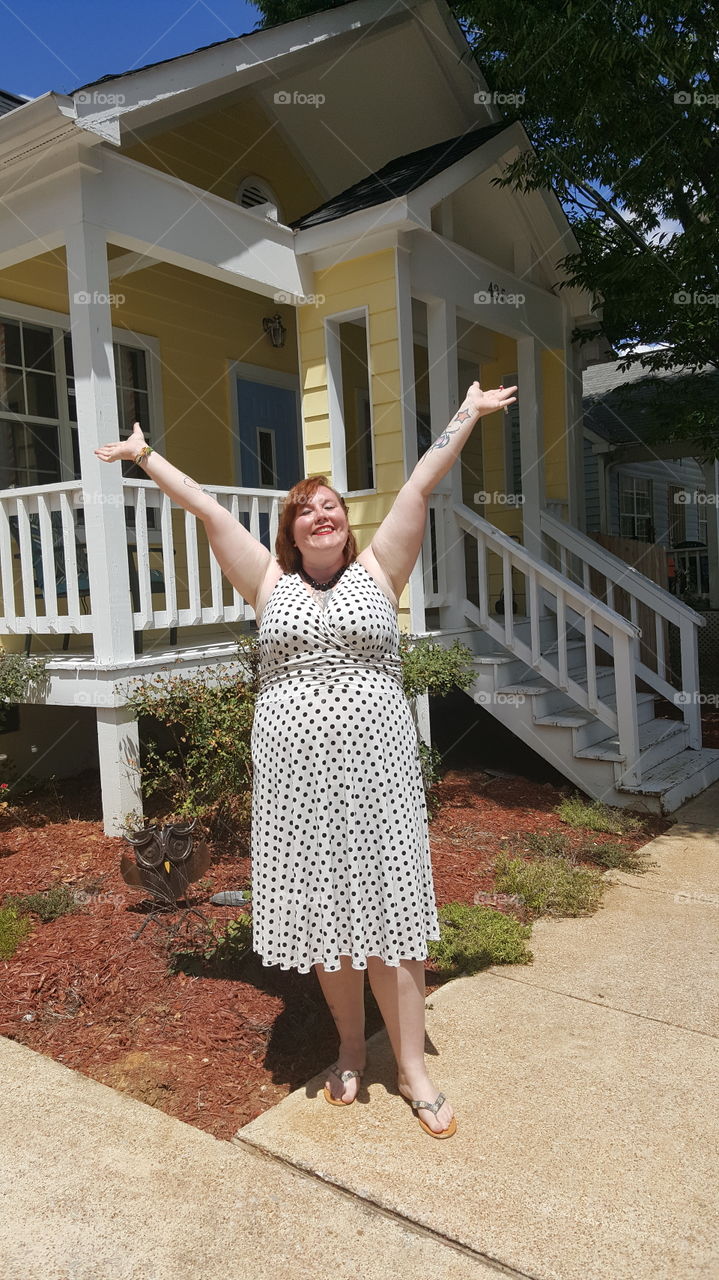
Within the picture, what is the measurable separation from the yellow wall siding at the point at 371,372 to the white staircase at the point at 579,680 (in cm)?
50

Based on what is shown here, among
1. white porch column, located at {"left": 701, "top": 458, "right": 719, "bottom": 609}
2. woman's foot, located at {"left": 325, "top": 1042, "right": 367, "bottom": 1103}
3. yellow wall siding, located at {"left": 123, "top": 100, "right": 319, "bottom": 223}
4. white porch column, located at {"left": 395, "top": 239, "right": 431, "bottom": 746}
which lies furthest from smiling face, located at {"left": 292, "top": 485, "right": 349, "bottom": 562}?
white porch column, located at {"left": 701, "top": 458, "right": 719, "bottom": 609}

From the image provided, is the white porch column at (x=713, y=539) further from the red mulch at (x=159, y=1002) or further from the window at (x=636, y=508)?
the red mulch at (x=159, y=1002)

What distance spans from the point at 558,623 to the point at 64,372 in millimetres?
4386

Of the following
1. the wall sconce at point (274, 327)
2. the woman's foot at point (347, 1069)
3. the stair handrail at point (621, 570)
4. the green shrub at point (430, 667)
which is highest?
the wall sconce at point (274, 327)

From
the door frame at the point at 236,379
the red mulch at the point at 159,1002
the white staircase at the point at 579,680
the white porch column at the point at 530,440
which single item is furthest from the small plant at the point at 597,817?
the door frame at the point at 236,379

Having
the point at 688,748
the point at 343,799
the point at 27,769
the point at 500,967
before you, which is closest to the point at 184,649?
the point at 27,769

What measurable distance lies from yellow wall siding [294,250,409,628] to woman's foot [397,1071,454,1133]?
415 centimetres

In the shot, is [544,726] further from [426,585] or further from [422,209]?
[422,209]

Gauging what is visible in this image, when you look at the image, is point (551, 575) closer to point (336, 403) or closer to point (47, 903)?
point (336, 403)

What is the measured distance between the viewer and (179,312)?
7.94m

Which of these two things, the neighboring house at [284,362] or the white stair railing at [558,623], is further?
the white stair railing at [558,623]

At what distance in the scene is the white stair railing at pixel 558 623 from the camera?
5.94 meters

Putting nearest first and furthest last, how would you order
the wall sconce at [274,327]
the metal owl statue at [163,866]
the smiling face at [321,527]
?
the smiling face at [321,527]
the metal owl statue at [163,866]
the wall sconce at [274,327]

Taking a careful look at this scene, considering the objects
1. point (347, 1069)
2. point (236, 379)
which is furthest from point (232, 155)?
point (347, 1069)
